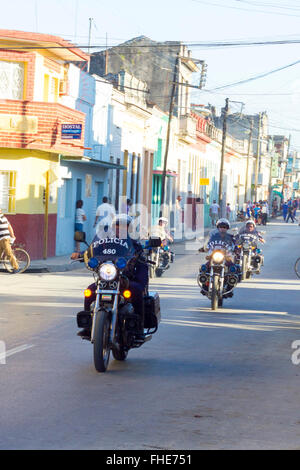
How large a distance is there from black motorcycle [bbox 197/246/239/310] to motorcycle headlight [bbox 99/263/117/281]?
6.68 meters

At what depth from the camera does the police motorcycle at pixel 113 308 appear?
912cm

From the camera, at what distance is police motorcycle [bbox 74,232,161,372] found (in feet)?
29.9

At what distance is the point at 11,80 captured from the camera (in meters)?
27.9

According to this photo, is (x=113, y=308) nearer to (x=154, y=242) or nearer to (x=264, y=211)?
(x=154, y=242)

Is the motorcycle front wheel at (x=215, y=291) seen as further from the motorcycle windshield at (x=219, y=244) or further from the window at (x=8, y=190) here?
the window at (x=8, y=190)

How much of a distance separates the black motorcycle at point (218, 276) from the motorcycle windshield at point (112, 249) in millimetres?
6234

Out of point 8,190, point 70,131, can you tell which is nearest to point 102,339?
point 8,190

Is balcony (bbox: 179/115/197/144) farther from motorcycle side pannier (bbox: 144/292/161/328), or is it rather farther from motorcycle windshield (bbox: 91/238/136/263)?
motorcycle windshield (bbox: 91/238/136/263)

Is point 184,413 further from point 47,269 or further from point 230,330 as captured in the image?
point 47,269

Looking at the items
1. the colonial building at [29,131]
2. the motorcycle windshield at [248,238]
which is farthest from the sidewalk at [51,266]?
the motorcycle windshield at [248,238]

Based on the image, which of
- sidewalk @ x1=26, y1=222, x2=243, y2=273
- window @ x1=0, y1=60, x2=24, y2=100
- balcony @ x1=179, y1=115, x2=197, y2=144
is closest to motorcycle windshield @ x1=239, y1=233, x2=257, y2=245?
sidewalk @ x1=26, y1=222, x2=243, y2=273

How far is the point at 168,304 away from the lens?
16609 mm

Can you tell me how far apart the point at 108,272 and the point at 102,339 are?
0.72m
